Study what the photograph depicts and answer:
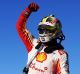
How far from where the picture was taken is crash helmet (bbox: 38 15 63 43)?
1134cm

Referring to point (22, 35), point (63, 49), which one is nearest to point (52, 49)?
point (63, 49)

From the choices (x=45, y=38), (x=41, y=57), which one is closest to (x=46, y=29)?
(x=45, y=38)

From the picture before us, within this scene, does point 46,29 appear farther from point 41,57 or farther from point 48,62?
point 48,62

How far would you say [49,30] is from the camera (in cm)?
1146

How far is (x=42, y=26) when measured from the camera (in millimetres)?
11492

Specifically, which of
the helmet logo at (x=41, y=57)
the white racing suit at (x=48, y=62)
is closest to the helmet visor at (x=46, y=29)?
the white racing suit at (x=48, y=62)

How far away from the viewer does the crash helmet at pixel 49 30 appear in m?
11.3

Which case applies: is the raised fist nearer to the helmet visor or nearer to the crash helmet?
the crash helmet

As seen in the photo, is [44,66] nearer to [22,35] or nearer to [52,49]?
[52,49]

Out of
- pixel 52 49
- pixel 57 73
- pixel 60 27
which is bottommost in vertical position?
pixel 57 73

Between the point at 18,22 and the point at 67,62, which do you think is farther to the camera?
the point at 18,22

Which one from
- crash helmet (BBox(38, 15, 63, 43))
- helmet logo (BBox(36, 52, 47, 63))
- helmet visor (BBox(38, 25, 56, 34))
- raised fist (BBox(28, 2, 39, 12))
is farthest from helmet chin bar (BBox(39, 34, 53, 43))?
raised fist (BBox(28, 2, 39, 12))

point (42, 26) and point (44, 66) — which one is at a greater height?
point (42, 26)

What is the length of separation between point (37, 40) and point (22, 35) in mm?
513
